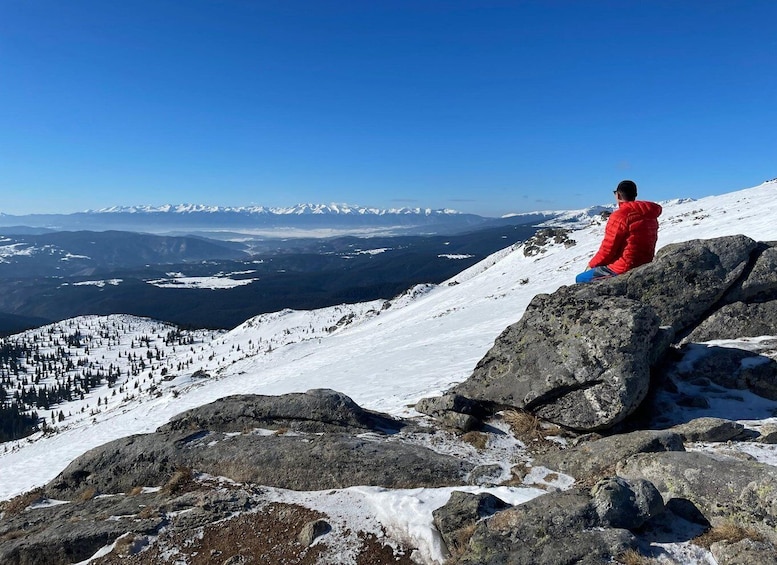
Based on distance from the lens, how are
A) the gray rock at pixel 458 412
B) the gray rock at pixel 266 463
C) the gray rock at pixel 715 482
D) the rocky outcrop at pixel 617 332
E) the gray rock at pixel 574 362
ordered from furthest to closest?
the gray rock at pixel 458 412 → the rocky outcrop at pixel 617 332 → the gray rock at pixel 574 362 → the gray rock at pixel 266 463 → the gray rock at pixel 715 482

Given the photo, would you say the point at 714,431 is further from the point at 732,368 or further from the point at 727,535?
the point at 727,535

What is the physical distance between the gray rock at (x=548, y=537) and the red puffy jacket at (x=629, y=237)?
27.2 ft

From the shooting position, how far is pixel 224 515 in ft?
26.7

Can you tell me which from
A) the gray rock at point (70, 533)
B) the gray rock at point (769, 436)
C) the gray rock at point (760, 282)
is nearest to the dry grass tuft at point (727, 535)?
the gray rock at point (769, 436)

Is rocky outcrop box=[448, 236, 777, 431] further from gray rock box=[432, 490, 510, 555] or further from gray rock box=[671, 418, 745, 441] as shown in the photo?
gray rock box=[432, 490, 510, 555]

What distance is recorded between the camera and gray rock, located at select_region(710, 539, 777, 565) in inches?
191

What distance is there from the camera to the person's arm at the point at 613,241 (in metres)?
12.4

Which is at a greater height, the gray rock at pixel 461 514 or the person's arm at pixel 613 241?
the person's arm at pixel 613 241

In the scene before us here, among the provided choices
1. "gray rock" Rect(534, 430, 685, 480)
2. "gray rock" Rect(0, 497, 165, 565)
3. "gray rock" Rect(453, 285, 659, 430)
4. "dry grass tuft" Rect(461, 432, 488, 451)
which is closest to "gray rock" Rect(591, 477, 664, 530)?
"gray rock" Rect(534, 430, 685, 480)

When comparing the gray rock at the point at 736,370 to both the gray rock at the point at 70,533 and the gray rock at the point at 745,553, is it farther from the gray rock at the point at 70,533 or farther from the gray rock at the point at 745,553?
the gray rock at the point at 70,533

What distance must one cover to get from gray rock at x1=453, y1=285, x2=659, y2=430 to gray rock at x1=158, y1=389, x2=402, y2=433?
113 inches

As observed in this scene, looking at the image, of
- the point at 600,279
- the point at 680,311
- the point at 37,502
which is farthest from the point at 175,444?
the point at 680,311

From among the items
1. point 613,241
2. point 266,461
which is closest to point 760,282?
point 613,241

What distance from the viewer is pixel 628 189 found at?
11.8m
